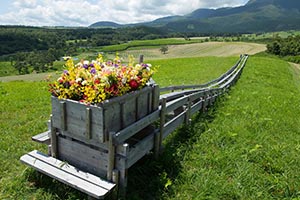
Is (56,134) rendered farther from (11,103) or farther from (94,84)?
(11,103)

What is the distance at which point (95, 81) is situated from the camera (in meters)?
4.36

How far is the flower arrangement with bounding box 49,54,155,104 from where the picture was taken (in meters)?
4.25

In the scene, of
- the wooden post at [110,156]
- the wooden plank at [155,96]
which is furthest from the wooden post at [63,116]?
the wooden plank at [155,96]

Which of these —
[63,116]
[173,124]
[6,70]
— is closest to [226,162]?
[173,124]

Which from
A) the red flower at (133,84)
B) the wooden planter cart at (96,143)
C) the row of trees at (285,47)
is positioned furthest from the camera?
the row of trees at (285,47)

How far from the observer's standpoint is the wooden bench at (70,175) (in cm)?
407

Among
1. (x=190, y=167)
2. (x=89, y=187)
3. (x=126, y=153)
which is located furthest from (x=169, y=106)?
(x=89, y=187)

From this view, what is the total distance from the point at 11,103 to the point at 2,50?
15950cm

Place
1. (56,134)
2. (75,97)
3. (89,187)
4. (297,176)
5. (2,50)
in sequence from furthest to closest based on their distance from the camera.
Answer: (2,50) → (297,176) → (56,134) → (75,97) → (89,187)

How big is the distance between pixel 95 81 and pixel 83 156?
4.48 feet

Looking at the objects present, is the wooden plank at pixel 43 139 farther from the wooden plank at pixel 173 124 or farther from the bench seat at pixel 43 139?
the wooden plank at pixel 173 124

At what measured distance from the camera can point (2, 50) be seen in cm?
14838

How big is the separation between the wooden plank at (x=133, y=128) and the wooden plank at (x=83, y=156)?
382 millimetres

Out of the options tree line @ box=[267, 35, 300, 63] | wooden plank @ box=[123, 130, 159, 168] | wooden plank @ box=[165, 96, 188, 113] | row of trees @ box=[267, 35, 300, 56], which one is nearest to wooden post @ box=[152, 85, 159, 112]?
wooden plank @ box=[123, 130, 159, 168]
